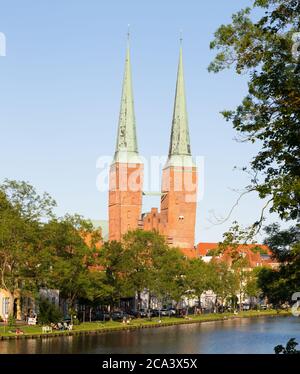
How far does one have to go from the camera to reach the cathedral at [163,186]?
162 m

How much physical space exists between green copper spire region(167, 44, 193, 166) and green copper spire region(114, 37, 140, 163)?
7991 millimetres

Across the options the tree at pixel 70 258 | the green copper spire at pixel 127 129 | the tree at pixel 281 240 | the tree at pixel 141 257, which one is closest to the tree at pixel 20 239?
the tree at pixel 70 258

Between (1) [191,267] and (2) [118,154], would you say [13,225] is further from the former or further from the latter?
(2) [118,154]

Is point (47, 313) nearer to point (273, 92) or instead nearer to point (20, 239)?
point (20, 239)

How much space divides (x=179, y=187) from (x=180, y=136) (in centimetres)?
1260

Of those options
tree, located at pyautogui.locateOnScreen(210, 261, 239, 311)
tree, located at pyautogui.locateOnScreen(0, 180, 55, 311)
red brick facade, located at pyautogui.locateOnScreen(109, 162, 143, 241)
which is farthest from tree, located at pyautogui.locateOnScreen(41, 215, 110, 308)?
red brick facade, located at pyautogui.locateOnScreen(109, 162, 143, 241)

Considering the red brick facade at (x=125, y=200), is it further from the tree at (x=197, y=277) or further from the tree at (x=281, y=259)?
the tree at (x=281, y=259)

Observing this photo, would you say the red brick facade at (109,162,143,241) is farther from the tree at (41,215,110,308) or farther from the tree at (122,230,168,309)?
the tree at (41,215,110,308)

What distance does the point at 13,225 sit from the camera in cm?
7219

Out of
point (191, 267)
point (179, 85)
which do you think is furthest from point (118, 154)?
point (191, 267)

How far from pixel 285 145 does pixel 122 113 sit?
14039cm

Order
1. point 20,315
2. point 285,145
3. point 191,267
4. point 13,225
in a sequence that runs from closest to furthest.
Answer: point 285,145 < point 13,225 < point 20,315 < point 191,267

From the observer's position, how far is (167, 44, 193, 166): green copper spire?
525 feet

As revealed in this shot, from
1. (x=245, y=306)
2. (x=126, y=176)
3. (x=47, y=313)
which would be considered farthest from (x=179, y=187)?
(x=47, y=313)
